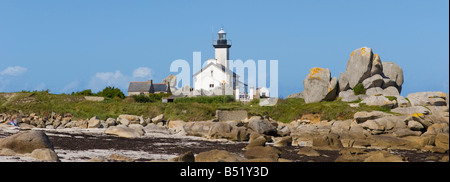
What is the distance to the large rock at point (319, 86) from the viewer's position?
1473 inches

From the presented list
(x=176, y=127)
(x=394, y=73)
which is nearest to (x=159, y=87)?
(x=394, y=73)

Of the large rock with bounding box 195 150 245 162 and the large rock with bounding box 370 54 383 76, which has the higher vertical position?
the large rock with bounding box 370 54 383 76

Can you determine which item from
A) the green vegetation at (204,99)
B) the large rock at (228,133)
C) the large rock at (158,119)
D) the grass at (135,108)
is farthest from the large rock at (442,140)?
the green vegetation at (204,99)

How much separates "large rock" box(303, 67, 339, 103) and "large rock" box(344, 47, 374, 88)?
1316mm

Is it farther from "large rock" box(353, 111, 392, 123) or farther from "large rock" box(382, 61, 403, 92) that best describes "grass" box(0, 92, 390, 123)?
"large rock" box(382, 61, 403, 92)

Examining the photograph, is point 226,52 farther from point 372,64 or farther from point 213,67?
point 372,64

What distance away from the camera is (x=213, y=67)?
64125mm

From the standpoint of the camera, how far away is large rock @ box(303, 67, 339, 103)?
37406mm

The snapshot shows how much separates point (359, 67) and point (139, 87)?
30.5m

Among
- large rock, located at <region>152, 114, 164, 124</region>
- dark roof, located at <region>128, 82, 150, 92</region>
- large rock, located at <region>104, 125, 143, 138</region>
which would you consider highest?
dark roof, located at <region>128, 82, 150, 92</region>

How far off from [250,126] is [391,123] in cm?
719

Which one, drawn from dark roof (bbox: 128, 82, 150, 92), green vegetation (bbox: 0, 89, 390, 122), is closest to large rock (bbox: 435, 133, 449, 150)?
green vegetation (bbox: 0, 89, 390, 122)
